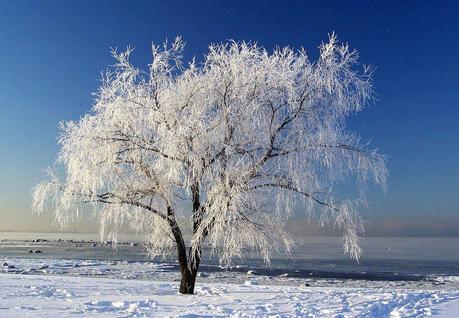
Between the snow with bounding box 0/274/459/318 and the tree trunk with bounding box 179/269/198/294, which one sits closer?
the snow with bounding box 0/274/459/318

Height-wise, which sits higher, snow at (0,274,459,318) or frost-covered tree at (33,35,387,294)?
frost-covered tree at (33,35,387,294)

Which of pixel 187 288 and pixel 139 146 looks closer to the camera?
pixel 139 146

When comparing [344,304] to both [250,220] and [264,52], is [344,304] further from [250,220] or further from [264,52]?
[264,52]

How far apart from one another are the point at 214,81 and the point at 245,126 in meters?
1.42

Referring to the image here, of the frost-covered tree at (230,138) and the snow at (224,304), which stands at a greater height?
the frost-covered tree at (230,138)

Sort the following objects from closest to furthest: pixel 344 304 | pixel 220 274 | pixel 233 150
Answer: pixel 344 304, pixel 233 150, pixel 220 274

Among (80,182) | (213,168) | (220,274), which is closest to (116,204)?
(80,182)

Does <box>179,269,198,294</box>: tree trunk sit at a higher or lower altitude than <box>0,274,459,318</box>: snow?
higher

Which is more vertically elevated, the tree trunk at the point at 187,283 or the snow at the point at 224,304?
the tree trunk at the point at 187,283

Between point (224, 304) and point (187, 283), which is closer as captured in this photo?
point (224, 304)

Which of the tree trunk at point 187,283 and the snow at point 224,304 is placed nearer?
the snow at point 224,304

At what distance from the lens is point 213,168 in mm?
12328

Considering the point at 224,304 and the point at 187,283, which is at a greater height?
the point at 187,283

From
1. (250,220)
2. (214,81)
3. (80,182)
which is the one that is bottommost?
(250,220)
